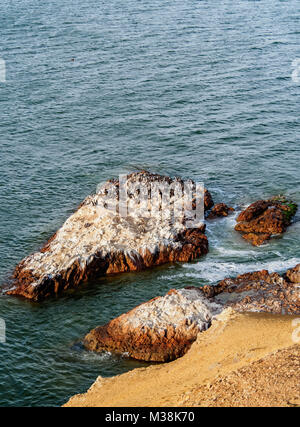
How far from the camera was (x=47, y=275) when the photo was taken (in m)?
40.2

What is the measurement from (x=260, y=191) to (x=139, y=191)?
11.7 m

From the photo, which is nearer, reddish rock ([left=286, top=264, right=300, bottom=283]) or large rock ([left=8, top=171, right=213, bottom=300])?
reddish rock ([left=286, top=264, right=300, bottom=283])

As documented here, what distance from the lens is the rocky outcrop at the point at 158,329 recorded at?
108ft

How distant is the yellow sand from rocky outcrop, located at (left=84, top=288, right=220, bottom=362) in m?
0.97

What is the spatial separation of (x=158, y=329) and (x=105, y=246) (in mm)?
10663
